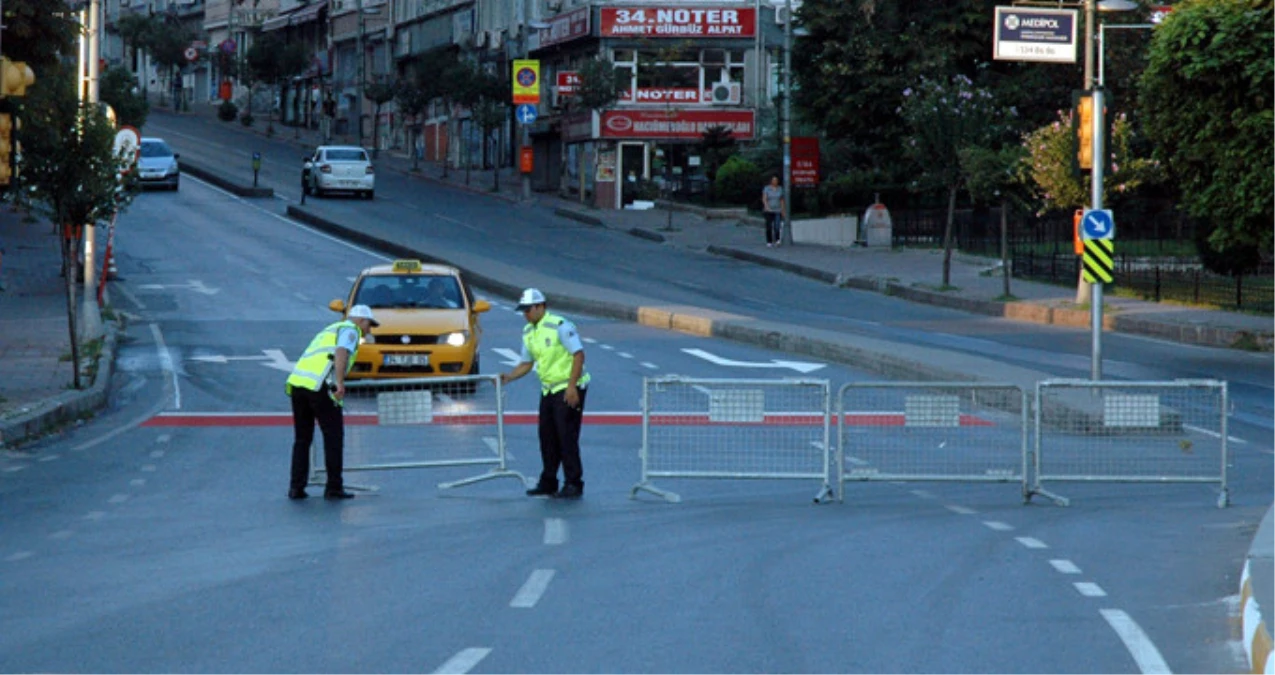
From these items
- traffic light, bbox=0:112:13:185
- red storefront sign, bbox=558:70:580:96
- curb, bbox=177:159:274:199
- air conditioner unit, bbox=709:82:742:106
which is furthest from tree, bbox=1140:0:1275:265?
curb, bbox=177:159:274:199

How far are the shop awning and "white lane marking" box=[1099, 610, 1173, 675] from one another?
10337cm

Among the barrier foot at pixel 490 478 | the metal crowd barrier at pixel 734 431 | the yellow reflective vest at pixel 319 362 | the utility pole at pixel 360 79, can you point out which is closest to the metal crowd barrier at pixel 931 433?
the metal crowd barrier at pixel 734 431

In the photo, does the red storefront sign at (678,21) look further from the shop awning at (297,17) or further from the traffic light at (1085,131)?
the traffic light at (1085,131)

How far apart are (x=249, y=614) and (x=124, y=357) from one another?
19.6 m

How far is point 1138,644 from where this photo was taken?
30.7 ft

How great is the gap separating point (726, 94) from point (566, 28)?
29.0 feet

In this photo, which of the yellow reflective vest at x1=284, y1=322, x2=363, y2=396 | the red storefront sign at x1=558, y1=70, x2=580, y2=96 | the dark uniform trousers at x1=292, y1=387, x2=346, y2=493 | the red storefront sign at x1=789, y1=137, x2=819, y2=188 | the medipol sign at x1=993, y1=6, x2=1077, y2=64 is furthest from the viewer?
the red storefront sign at x1=558, y1=70, x2=580, y2=96

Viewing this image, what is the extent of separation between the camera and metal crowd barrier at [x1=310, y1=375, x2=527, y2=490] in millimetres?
16688

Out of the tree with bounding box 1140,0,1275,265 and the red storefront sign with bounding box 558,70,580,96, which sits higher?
the red storefront sign with bounding box 558,70,580,96

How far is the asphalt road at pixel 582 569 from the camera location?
30.2 feet

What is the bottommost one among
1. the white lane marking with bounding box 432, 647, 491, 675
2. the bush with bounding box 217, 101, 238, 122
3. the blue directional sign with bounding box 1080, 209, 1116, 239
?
the white lane marking with bounding box 432, 647, 491, 675

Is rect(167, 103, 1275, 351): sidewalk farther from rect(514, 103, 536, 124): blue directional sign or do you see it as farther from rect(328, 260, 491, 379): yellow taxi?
rect(328, 260, 491, 379): yellow taxi

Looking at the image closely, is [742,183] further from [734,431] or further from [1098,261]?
[734,431]

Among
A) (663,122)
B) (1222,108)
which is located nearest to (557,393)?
(1222,108)
